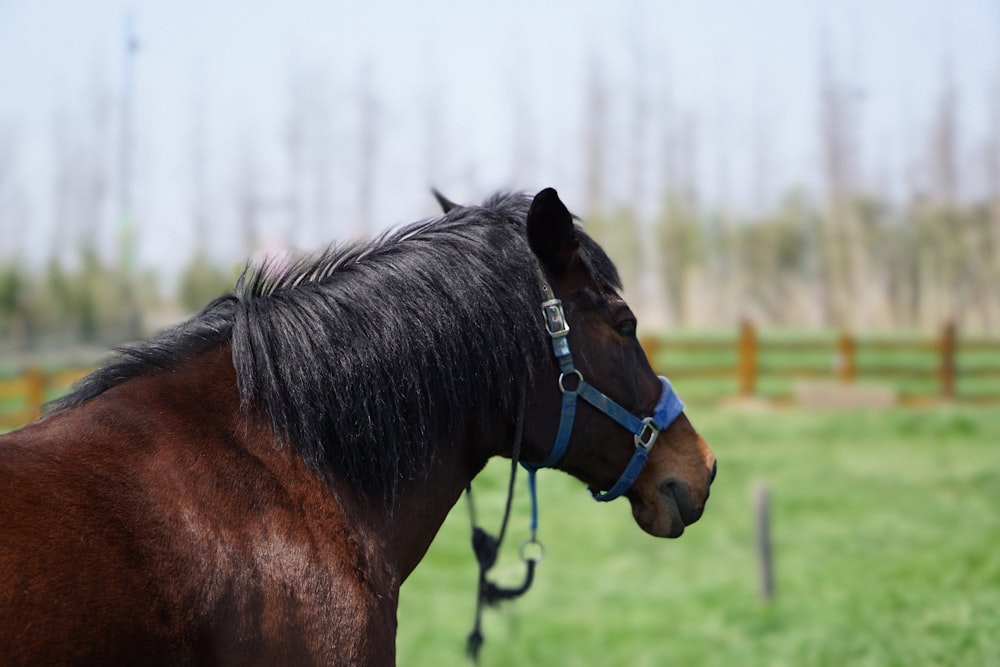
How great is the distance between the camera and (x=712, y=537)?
1060 centimetres

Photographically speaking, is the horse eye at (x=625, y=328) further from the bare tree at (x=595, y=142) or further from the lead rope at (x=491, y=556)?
the bare tree at (x=595, y=142)

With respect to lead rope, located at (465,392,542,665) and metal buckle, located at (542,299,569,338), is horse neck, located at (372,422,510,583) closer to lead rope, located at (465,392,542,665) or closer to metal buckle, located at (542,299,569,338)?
lead rope, located at (465,392,542,665)

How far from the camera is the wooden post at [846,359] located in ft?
67.1

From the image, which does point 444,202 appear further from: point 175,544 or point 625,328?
point 175,544

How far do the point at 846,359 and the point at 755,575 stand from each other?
1247 cm

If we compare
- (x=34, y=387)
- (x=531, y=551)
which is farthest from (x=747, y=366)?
(x=531, y=551)

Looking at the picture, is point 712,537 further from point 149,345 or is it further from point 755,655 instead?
point 149,345

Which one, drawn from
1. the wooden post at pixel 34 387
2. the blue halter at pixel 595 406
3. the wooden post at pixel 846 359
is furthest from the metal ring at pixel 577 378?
the wooden post at pixel 846 359

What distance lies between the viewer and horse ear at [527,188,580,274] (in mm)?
2584

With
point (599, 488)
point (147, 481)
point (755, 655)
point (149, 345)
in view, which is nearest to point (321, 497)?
point (147, 481)

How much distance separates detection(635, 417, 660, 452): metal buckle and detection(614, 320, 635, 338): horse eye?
10.2 inches

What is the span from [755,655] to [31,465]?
5900 millimetres

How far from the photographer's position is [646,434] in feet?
9.20

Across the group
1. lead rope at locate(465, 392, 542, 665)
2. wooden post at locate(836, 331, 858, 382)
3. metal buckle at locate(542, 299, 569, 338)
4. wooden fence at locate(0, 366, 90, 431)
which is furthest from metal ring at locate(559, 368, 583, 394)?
wooden post at locate(836, 331, 858, 382)
